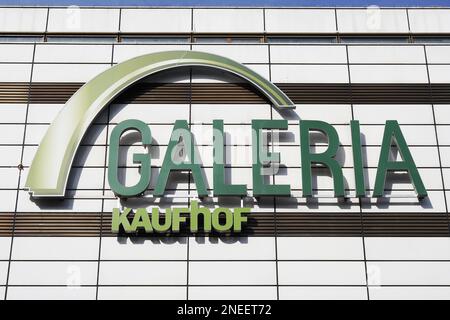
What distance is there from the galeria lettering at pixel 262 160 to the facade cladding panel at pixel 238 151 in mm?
321

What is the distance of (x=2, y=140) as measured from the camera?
15.9 m

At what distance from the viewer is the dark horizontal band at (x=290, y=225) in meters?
14.9

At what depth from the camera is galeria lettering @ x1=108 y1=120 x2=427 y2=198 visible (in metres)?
15.1

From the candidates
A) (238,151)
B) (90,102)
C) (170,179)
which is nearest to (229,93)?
(238,151)

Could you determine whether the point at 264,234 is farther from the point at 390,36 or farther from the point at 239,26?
the point at 390,36

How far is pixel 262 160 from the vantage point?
1548cm

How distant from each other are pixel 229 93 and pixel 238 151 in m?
1.99

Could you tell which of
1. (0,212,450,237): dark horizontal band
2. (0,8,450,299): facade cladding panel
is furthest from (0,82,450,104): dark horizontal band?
(0,212,450,237): dark horizontal band

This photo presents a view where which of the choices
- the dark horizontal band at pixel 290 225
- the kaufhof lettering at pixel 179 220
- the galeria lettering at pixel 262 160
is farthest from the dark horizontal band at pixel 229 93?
the dark horizontal band at pixel 290 225

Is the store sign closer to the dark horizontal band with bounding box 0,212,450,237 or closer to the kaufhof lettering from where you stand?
the kaufhof lettering

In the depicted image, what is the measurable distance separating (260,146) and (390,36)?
649 cm

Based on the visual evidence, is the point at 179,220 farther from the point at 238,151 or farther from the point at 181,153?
→ the point at 238,151

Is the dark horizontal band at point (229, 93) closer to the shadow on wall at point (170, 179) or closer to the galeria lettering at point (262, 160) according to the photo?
the shadow on wall at point (170, 179)
